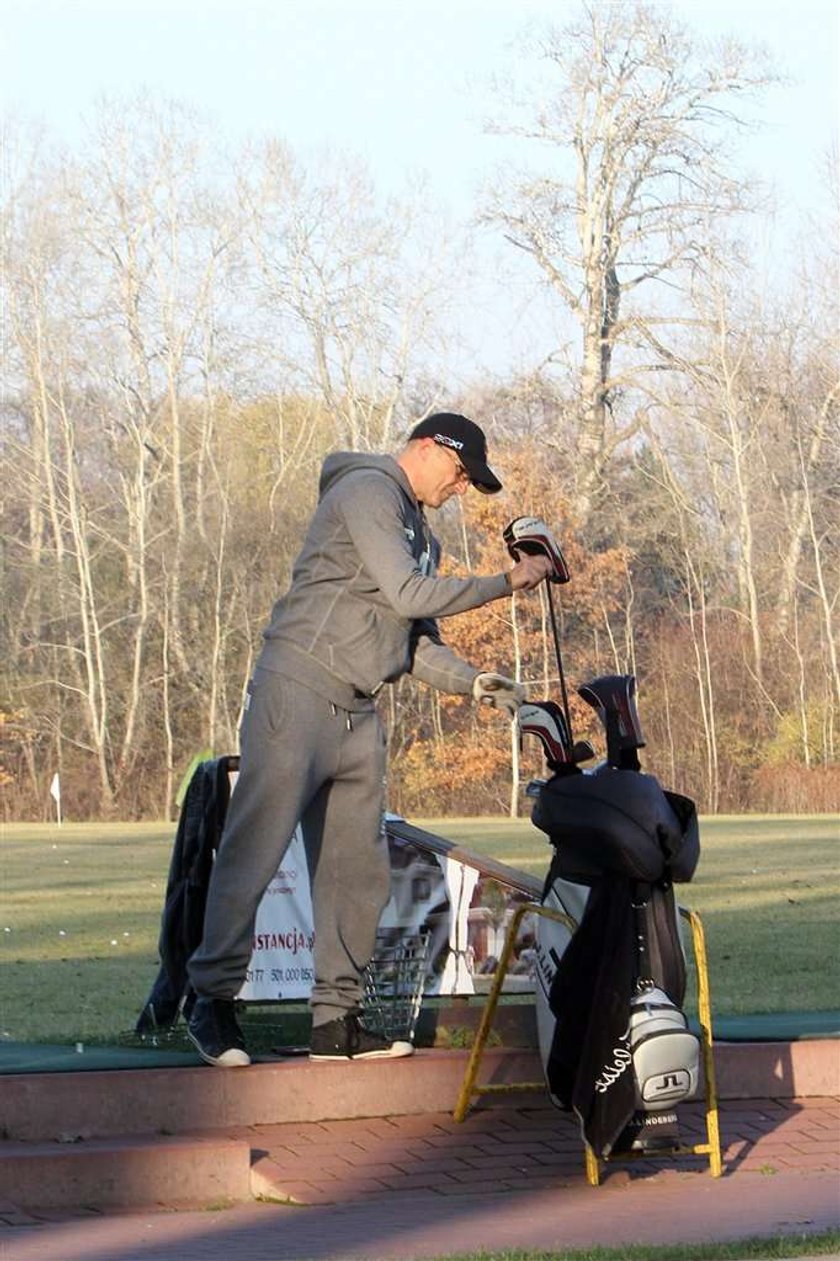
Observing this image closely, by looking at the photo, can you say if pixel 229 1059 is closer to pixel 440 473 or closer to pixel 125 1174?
pixel 125 1174

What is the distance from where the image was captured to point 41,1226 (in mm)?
5391

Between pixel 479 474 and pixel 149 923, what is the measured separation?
9.40 metres

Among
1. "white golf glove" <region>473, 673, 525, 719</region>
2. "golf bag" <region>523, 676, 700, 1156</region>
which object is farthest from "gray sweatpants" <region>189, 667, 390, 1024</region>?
"golf bag" <region>523, 676, 700, 1156</region>

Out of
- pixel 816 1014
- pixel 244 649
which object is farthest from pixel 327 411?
pixel 816 1014

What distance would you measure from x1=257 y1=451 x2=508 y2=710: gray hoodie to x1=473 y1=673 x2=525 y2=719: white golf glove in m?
0.13

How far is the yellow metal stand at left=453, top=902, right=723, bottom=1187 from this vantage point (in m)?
6.05

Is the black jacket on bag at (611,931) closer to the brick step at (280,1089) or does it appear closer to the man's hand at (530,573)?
the man's hand at (530,573)

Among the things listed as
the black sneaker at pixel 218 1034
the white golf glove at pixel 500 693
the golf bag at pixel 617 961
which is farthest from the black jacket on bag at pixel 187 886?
the golf bag at pixel 617 961

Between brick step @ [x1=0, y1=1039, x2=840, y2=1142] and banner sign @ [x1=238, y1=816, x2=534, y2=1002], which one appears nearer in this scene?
brick step @ [x1=0, y1=1039, x2=840, y2=1142]

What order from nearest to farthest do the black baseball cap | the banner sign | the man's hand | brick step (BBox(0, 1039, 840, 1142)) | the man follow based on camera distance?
1. brick step (BBox(0, 1039, 840, 1142))
2. the man's hand
3. the man
4. the black baseball cap
5. the banner sign

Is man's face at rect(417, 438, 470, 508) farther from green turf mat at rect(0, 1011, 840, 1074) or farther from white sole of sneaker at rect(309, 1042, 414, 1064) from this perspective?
green turf mat at rect(0, 1011, 840, 1074)

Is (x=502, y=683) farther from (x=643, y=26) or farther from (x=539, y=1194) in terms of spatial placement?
(x=643, y=26)

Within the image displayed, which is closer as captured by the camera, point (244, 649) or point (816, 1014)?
point (816, 1014)

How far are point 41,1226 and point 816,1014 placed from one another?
14.1 feet
